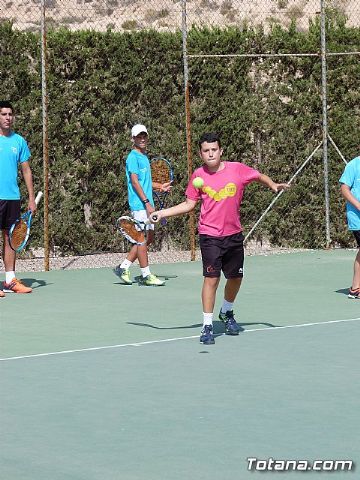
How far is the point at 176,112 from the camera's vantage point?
54.1ft

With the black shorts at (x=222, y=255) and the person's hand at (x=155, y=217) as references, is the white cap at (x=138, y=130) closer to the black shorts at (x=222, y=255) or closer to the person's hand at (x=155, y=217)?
the black shorts at (x=222, y=255)

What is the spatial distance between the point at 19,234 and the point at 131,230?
1.11 m

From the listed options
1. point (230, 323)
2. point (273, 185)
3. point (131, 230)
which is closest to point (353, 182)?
point (131, 230)

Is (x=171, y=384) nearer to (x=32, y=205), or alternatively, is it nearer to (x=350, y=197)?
(x=350, y=197)

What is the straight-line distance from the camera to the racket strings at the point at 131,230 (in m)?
12.8

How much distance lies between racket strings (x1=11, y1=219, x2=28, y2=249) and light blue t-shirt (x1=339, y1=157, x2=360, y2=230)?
123 inches

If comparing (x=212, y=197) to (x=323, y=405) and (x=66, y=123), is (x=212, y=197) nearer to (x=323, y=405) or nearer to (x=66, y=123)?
(x=323, y=405)

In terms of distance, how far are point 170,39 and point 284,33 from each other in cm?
179

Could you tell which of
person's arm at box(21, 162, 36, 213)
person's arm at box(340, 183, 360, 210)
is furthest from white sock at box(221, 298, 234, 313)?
person's arm at box(21, 162, 36, 213)

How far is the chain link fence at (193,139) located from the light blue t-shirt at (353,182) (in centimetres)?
398

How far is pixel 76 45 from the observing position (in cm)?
1584

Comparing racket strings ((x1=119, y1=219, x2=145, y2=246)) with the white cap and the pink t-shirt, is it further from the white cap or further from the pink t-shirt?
the pink t-shirt

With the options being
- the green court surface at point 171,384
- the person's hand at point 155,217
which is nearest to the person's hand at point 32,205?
the green court surface at point 171,384

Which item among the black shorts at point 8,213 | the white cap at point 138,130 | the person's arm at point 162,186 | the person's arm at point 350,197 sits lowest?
the black shorts at point 8,213
